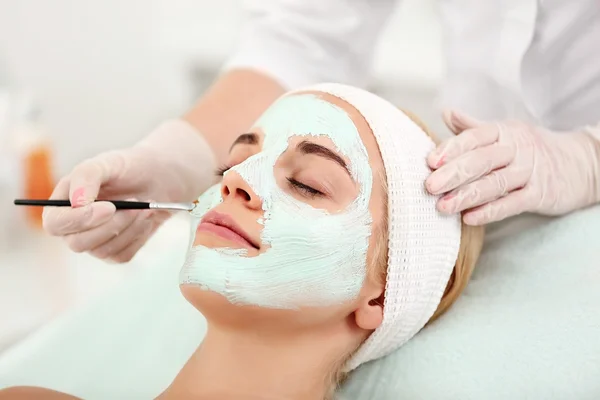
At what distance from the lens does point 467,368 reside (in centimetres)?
99

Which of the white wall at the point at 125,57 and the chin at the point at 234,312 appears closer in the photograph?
the chin at the point at 234,312

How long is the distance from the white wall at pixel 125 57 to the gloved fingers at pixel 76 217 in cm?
73

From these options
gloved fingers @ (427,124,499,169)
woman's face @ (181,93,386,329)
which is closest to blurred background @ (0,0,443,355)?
gloved fingers @ (427,124,499,169)

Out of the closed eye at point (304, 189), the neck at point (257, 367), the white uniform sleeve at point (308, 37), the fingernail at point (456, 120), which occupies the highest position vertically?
the white uniform sleeve at point (308, 37)

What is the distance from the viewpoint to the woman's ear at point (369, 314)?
985mm

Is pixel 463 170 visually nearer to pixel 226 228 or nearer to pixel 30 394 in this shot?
pixel 226 228

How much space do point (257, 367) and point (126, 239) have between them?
39cm

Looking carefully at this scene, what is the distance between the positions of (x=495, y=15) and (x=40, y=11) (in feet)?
4.08

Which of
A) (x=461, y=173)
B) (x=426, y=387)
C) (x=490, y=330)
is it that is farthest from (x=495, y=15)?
(x=426, y=387)

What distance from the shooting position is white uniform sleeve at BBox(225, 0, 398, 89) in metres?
1.44

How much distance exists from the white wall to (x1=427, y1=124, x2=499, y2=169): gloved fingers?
62cm

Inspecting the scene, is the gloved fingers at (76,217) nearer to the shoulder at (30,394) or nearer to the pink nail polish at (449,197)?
the shoulder at (30,394)

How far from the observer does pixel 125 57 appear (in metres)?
2.07

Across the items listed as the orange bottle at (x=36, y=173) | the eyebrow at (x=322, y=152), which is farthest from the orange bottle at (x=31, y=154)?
the eyebrow at (x=322, y=152)
